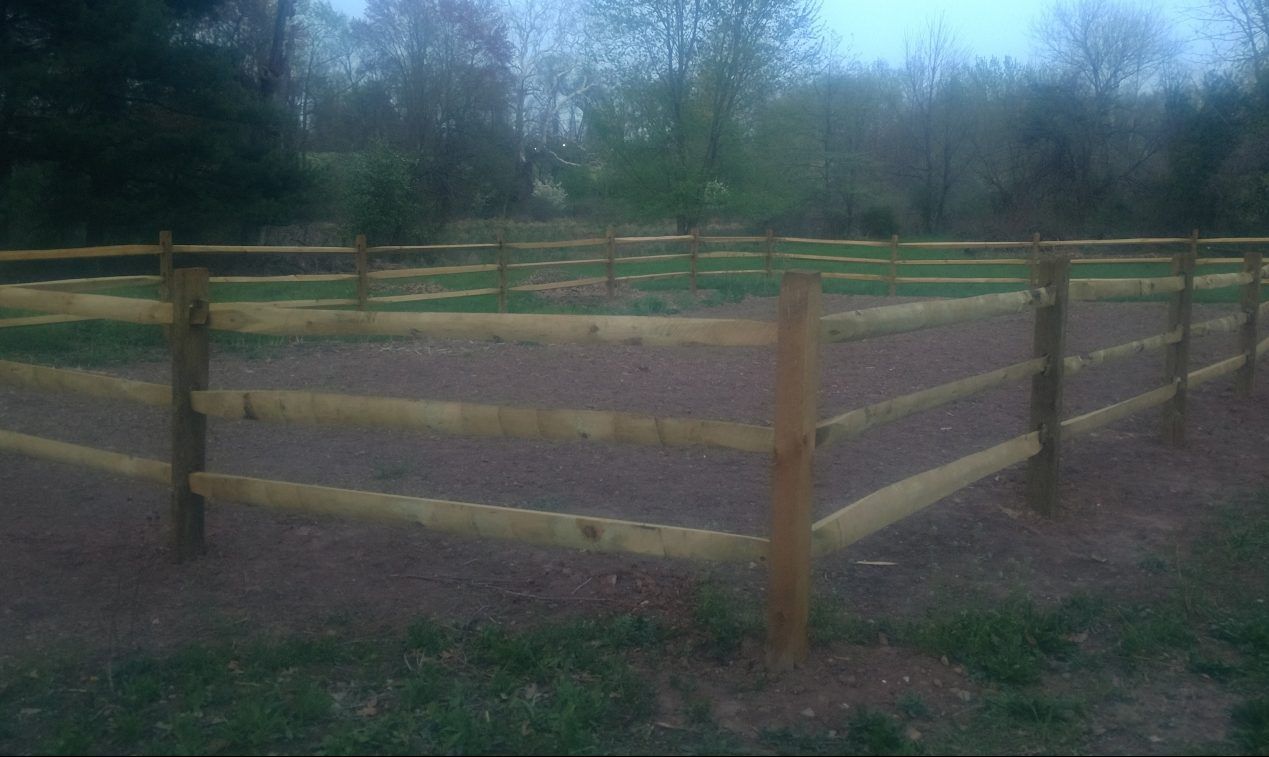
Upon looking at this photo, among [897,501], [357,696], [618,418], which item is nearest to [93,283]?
[357,696]

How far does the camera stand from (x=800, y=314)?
357 cm

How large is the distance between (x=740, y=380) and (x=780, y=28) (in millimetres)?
22859

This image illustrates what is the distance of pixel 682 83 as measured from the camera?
3094cm

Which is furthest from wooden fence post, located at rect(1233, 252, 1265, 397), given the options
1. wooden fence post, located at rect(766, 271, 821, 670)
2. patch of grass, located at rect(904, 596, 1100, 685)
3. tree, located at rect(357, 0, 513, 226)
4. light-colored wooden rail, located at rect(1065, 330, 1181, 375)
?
tree, located at rect(357, 0, 513, 226)

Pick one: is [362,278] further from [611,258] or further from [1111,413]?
[1111,413]

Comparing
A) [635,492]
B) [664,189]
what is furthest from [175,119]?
[635,492]

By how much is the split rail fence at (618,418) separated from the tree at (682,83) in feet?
84.4

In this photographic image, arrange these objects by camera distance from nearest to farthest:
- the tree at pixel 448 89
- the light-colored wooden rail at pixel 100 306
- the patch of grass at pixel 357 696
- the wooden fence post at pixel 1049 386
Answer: the patch of grass at pixel 357 696
the light-colored wooden rail at pixel 100 306
the wooden fence post at pixel 1049 386
the tree at pixel 448 89

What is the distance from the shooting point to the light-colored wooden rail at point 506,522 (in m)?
3.79

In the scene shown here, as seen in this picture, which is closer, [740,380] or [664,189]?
[740,380]

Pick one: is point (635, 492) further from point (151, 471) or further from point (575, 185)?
point (575, 185)

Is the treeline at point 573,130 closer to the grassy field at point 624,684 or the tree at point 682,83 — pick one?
the tree at point 682,83

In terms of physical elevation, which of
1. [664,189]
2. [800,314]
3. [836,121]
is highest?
[836,121]

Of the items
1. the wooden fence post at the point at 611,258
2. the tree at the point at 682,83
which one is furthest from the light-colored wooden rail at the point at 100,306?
the tree at the point at 682,83
